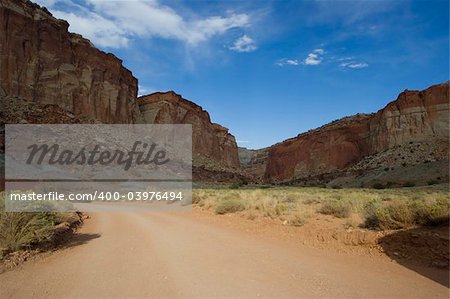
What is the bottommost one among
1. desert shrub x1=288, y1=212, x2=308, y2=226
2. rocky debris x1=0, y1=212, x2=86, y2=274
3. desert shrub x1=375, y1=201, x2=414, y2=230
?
rocky debris x1=0, y1=212, x2=86, y2=274

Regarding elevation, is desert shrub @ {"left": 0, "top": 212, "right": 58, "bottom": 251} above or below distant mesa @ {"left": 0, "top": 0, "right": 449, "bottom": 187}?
below

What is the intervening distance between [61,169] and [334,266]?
116 ft

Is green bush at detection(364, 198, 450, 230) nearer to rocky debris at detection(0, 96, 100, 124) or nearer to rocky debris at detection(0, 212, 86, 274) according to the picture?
rocky debris at detection(0, 212, 86, 274)

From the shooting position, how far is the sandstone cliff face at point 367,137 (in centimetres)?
5903

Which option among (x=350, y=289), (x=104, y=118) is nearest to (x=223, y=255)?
(x=350, y=289)

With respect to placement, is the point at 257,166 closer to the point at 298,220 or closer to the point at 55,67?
the point at 55,67

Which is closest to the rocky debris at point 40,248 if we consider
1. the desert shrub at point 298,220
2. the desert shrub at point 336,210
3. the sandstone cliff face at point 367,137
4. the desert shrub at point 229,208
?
the desert shrub at point 229,208

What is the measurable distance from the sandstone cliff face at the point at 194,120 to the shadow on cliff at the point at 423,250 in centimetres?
6878

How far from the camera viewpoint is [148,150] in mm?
62062

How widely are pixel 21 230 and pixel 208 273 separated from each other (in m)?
4.49

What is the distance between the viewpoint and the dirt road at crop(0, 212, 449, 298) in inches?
187

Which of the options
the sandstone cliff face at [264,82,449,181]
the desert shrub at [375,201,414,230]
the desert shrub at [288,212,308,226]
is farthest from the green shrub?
the sandstone cliff face at [264,82,449,181]

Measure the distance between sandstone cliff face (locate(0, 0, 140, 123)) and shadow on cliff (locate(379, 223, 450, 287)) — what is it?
171 feet

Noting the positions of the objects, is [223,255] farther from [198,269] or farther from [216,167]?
[216,167]
